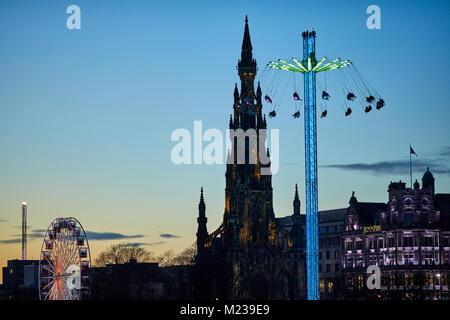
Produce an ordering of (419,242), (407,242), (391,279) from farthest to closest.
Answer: (391,279)
(407,242)
(419,242)

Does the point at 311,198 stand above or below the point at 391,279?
above

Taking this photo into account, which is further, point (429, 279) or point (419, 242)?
point (419, 242)

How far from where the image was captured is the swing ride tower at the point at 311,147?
325 ft

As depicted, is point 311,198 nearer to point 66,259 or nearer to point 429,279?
point 66,259

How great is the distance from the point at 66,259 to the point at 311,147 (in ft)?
199

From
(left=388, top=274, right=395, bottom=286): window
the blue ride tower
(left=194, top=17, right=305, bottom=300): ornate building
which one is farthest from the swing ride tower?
(left=388, top=274, right=395, bottom=286): window

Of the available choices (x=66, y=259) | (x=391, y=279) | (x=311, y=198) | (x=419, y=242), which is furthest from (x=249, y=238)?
(x=311, y=198)

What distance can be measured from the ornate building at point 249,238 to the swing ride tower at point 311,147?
273ft

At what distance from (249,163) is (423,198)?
3564 cm

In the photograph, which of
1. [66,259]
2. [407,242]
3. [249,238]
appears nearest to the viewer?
[66,259]

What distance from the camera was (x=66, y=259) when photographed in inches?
5817

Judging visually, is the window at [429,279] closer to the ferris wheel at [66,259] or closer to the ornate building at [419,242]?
the ornate building at [419,242]
